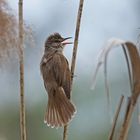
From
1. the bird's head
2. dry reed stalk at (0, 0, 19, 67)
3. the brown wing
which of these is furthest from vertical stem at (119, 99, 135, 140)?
the bird's head

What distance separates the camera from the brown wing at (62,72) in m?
2.65

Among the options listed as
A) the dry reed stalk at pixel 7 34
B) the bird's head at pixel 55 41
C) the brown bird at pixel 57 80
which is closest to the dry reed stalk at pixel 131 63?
the dry reed stalk at pixel 7 34

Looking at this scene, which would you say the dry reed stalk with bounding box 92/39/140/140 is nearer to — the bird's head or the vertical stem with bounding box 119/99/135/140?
the vertical stem with bounding box 119/99/135/140

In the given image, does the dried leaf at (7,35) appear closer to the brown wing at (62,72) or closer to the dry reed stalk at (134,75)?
the dry reed stalk at (134,75)

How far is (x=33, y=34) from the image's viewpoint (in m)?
1.93

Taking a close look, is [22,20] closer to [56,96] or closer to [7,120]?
[56,96]

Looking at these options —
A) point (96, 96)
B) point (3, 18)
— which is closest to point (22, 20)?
point (3, 18)

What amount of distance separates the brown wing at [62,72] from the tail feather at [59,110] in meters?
0.04

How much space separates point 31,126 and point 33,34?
5.37 m

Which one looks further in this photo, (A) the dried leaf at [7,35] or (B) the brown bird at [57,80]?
(B) the brown bird at [57,80]

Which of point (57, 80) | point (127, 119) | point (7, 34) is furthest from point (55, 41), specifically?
point (127, 119)

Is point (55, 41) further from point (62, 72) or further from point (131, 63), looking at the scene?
point (131, 63)

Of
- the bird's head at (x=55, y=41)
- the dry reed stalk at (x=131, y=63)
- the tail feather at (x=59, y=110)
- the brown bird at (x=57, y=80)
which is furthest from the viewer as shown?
the bird's head at (x=55, y=41)

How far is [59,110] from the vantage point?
8.54 feet
